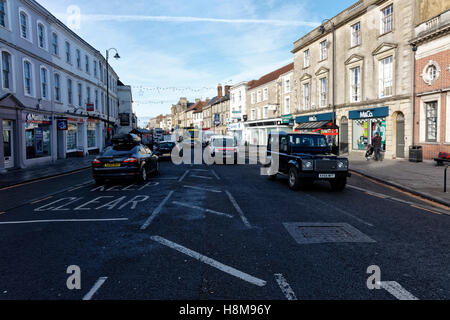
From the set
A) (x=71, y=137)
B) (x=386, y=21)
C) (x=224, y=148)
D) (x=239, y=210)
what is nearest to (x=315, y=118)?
(x=386, y=21)

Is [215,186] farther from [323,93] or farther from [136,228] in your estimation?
[323,93]

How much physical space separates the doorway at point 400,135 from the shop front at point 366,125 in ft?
2.91

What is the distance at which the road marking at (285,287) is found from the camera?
322 centimetres

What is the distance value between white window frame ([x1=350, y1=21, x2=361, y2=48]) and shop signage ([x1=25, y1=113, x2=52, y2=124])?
23583 mm

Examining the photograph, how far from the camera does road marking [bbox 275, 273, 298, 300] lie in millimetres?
3217

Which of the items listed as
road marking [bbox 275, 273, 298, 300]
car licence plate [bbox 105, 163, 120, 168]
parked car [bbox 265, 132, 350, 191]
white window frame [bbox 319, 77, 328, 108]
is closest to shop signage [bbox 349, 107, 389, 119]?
white window frame [bbox 319, 77, 328, 108]

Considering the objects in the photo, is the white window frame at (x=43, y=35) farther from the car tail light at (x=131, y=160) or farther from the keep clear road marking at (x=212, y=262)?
the keep clear road marking at (x=212, y=262)

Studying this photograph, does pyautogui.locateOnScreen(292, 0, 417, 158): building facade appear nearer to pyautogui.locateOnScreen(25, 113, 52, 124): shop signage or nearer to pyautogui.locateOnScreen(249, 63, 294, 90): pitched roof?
pyautogui.locateOnScreen(249, 63, 294, 90): pitched roof

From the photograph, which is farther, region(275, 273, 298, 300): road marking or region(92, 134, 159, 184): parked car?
region(92, 134, 159, 184): parked car

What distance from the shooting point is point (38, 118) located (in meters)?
20.0

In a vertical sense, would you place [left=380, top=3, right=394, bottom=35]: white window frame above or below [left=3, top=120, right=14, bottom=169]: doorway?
above

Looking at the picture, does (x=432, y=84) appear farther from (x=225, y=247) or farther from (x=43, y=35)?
(x=43, y=35)
